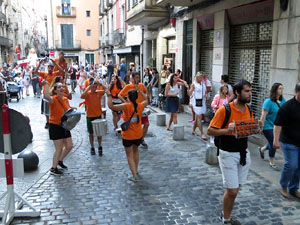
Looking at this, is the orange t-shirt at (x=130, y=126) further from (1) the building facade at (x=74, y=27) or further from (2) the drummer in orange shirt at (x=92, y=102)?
(1) the building facade at (x=74, y=27)

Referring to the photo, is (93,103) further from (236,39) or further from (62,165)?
(236,39)

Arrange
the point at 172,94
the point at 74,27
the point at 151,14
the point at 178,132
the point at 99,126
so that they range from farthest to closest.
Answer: the point at 74,27, the point at 151,14, the point at 172,94, the point at 178,132, the point at 99,126

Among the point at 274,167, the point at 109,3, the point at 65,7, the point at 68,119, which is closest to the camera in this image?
the point at 68,119

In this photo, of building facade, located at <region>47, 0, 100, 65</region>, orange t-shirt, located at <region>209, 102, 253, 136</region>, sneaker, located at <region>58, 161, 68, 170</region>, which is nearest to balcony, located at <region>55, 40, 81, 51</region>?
building facade, located at <region>47, 0, 100, 65</region>

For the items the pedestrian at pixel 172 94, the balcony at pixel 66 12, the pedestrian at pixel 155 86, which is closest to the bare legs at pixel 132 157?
the pedestrian at pixel 172 94

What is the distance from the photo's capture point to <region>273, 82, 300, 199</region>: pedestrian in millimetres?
4527

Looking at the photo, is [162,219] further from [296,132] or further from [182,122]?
[182,122]

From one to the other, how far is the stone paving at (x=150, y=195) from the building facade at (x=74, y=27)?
147ft

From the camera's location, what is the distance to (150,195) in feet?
16.8

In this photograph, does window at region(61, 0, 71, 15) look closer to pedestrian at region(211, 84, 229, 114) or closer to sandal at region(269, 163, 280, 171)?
pedestrian at region(211, 84, 229, 114)

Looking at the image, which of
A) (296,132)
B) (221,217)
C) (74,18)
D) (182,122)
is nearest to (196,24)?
(182,122)

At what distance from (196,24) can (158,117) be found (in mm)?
4314

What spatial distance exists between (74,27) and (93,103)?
45636mm

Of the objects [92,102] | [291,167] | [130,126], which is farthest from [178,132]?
[291,167]
